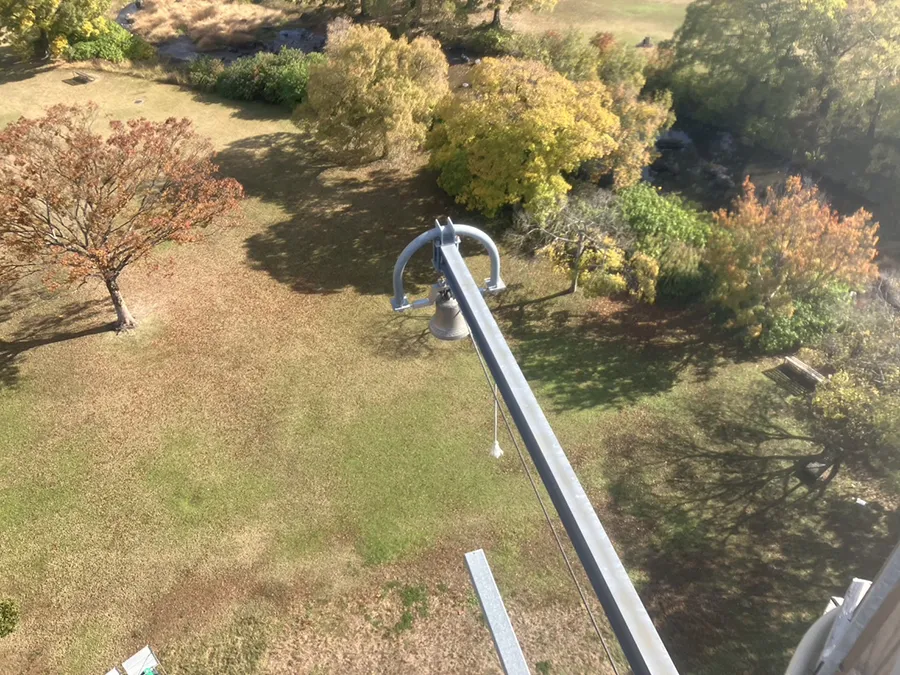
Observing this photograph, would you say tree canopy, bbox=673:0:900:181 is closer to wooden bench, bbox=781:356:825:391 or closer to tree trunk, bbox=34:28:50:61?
wooden bench, bbox=781:356:825:391

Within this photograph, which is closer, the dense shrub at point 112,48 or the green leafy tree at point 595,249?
the green leafy tree at point 595,249

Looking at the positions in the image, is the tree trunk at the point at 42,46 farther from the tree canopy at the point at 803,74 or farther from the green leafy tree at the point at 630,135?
the tree canopy at the point at 803,74

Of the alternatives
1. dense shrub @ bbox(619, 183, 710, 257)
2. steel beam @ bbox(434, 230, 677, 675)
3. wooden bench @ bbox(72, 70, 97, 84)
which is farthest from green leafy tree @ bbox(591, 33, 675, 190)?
wooden bench @ bbox(72, 70, 97, 84)

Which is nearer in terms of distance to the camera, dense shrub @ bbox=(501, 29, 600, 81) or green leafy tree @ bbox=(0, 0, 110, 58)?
dense shrub @ bbox=(501, 29, 600, 81)

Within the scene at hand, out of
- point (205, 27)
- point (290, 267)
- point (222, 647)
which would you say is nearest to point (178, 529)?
point (222, 647)

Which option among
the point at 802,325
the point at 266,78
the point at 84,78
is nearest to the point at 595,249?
the point at 802,325

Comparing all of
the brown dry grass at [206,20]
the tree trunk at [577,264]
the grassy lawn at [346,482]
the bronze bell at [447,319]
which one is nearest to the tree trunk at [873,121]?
the grassy lawn at [346,482]
